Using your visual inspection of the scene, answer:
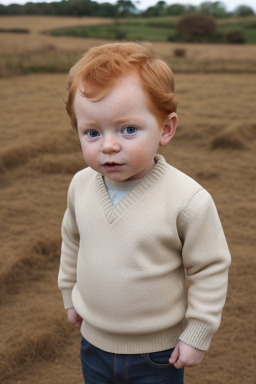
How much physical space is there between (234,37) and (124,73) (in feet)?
36.7

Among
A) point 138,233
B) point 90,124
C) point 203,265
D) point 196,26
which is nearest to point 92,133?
point 90,124

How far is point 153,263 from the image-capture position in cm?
114

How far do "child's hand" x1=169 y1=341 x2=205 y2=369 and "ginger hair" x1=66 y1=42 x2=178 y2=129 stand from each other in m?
0.57

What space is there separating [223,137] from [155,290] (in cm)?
339

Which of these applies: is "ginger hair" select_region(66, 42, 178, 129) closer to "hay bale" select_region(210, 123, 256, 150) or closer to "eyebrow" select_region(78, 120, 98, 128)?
"eyebrow" select_region(78, 120, 98, 128)

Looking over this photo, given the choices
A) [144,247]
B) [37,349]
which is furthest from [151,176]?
[37,349]

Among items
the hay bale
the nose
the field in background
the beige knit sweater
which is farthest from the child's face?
the field in background

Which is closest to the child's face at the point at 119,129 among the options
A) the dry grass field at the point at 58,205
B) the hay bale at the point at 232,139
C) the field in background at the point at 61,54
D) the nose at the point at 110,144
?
the nose at the point at 110,144

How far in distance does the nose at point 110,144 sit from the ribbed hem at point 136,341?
0.49 metres

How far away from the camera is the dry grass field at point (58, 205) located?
1.88 metres

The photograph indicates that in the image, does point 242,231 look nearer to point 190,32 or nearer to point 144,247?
point 144,247

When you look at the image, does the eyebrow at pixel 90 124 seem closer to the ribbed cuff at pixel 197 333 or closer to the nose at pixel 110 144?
the nose at pixel 110 144

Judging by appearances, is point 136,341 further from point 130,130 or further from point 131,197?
point 130,130

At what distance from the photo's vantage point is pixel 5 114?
5004 mm
